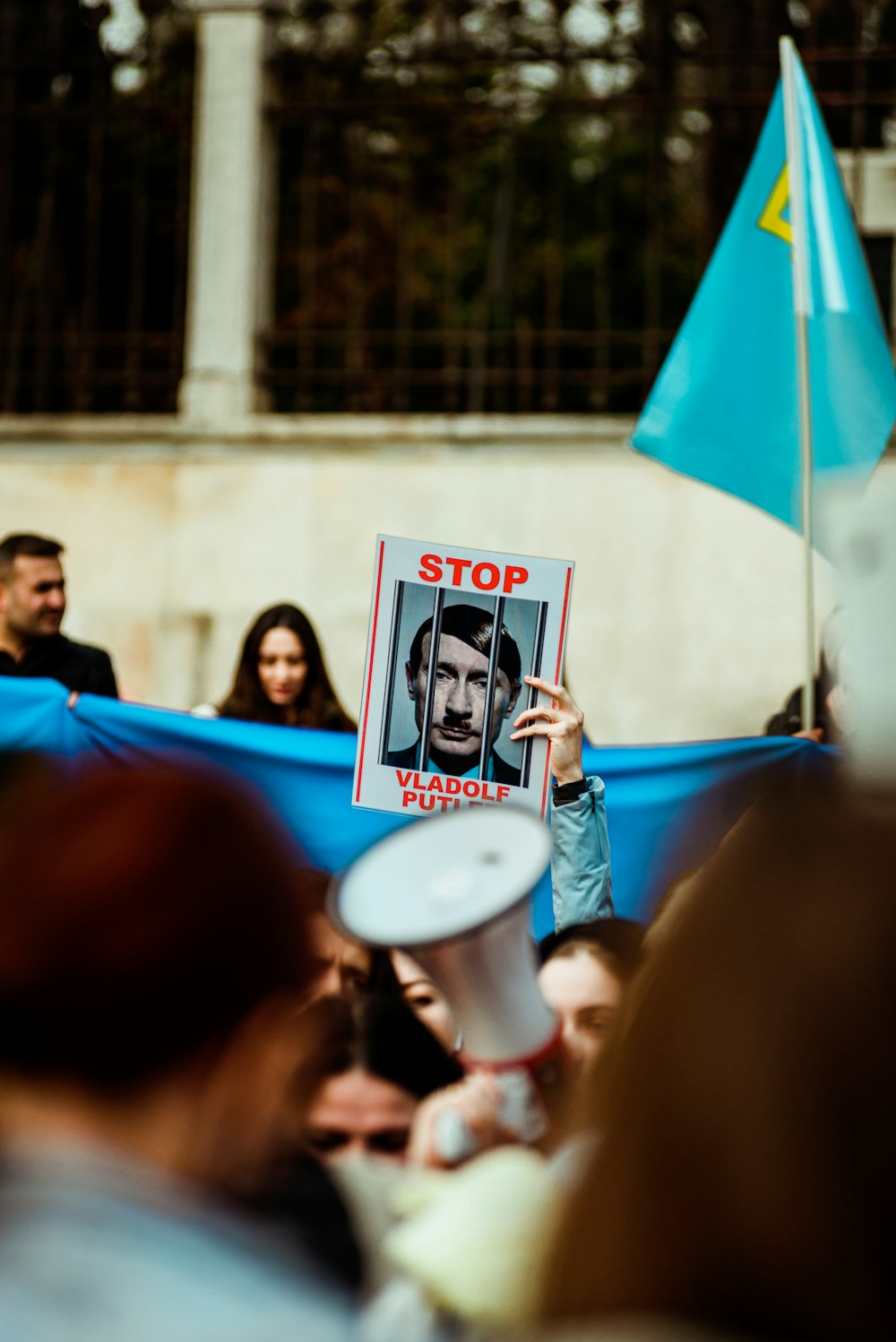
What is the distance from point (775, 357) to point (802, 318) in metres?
0.22

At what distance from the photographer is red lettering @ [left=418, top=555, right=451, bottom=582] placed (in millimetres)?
3834

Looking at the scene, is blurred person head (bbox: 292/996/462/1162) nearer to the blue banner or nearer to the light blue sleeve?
the light blue sleeve

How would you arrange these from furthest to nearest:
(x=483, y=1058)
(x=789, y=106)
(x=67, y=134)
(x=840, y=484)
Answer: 1. (x=67, y=134)
2. (x=789, y=106)
3. (x=840, y=484)
4. (x=483, y=1058)

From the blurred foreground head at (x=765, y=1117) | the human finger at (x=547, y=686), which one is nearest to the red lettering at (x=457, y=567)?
the human finger at (x=547, y=686)

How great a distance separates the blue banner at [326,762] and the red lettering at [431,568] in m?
1.07

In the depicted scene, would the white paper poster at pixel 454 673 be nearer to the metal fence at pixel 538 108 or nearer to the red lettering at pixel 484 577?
the red lettering at pixel 484 577

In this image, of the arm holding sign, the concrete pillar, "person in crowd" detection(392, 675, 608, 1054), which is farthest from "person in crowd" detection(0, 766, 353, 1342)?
the concrete pillar

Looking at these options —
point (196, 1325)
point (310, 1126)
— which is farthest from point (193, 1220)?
point (310, 1126)

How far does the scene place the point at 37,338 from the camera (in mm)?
8391

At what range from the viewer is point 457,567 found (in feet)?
12.5

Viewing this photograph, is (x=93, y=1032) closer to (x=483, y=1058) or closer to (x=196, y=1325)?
(x=196, y=1325)

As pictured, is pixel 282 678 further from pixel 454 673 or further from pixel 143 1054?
pixel 143 1054

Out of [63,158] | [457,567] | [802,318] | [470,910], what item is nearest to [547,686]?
[457,567]

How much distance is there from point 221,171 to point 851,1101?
7629 mm
